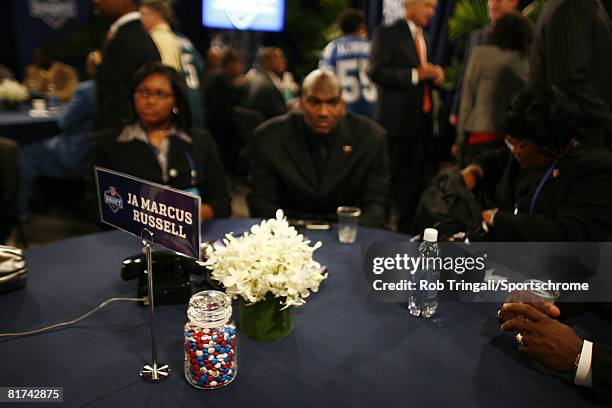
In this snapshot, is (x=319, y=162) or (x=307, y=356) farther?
(x=319, y=162)

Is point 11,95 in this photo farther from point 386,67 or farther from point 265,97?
point 386,67

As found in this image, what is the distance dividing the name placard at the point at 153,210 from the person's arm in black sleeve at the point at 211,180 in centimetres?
118

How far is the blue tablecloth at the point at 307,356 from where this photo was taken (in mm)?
1097

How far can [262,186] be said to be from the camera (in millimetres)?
2520

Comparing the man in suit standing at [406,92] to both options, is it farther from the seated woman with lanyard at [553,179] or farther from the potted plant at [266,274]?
the potted plant at [266,274]

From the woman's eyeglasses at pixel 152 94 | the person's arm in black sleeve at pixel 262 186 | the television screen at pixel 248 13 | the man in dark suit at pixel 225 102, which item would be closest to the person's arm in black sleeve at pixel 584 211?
the person's arm in black sleeve at pixel 262 186

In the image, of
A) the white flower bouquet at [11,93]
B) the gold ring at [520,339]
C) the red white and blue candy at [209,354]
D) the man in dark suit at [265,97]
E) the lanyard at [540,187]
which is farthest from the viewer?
the man in dark suit at [265,97]

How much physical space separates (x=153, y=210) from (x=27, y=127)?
383cm

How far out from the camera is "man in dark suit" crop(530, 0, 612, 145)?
2396 millimetres

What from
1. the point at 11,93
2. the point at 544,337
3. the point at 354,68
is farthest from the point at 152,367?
the point at 11,93

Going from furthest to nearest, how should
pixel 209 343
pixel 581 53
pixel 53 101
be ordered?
pixel 53 101 < pixel 581 53 < pixel 209 343

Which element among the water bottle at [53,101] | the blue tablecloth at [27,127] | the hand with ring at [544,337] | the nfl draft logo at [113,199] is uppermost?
the nfl draft logo at [113,199]

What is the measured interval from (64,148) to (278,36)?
5097 millimetres

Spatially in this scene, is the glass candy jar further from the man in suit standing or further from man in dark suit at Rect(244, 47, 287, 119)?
man in dark suit at Rect(244, 47, 287, 119)
